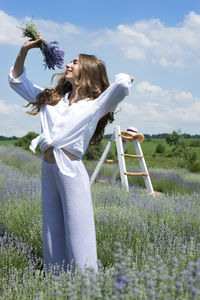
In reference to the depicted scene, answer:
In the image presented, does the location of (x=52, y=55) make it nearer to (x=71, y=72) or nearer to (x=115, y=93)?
(x=71, y=72)

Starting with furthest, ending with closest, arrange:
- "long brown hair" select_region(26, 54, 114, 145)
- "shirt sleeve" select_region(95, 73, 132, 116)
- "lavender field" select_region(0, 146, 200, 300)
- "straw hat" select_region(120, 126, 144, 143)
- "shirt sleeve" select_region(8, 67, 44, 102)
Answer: "straw hat" select_region(120, 126, 144, 143) → "shirt sleeve" select_region(8, 67, 44, 102) → "long brown hair" select_region(26, 54, 114, 145) → "shirt sleeve" select_region(95, 73, 132, 116) → "lavender field" select_region(0, 146, 200, 300)

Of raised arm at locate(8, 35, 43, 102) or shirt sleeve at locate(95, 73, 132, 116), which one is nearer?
shirt sleeve at locate(95, 73, 132, 116)

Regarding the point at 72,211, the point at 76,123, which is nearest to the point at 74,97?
the point at 76,123

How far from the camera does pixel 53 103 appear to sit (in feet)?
9.03

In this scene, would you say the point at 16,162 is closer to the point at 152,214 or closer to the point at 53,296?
the point at 152,214

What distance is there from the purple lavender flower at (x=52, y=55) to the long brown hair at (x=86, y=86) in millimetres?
156

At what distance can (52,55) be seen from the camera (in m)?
2.68

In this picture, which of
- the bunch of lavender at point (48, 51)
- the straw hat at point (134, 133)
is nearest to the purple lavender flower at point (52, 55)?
the bunch of lavender at point (48, 51)

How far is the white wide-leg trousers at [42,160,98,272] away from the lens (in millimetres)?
2416

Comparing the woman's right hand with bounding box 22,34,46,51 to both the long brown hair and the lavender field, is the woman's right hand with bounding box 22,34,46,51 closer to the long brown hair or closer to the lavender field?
the long brown hair

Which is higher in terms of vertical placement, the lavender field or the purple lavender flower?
the purple lavender flower

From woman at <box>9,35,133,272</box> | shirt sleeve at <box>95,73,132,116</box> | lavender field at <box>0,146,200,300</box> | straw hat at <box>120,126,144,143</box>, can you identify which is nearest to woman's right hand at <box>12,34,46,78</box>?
woman at <box>9,35,133,272</box>

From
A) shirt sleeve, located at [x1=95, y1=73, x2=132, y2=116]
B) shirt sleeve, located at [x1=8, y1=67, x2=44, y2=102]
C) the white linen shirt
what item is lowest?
the white linen shirt

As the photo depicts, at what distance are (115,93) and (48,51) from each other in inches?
27.2
